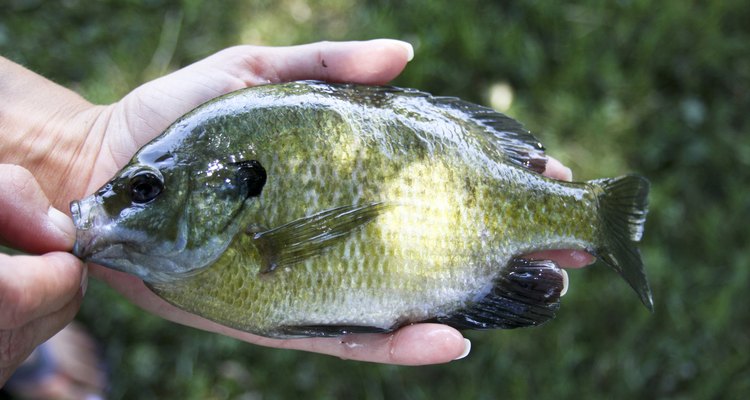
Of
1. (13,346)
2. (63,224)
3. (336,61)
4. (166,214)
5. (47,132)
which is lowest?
(13,346)

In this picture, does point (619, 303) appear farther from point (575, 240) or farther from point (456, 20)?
point (456, 20)

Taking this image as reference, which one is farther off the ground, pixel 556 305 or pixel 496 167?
pixel 496 167

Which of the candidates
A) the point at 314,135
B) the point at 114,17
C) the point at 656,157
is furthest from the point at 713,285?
the point at 114,17

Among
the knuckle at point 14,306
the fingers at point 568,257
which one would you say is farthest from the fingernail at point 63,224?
the fingers at point 568,257

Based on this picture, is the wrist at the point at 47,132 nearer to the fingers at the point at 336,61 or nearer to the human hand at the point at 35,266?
the human hand at the point at 35,266

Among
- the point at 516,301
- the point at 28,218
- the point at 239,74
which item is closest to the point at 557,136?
the point at 516,301

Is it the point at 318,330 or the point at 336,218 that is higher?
the point at 336,218

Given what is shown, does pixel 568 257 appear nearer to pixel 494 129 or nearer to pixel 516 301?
pixel 516 301
